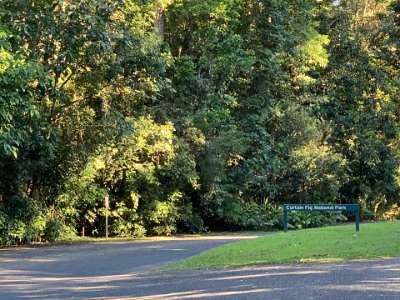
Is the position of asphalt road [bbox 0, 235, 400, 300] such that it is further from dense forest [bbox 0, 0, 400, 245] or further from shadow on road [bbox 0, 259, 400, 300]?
dense forest [bbox 0, 0, 400, 245]

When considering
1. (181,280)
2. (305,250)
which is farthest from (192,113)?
(181,280)

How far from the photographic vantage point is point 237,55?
3109 cm

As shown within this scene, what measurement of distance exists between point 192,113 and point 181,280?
58.3 feet

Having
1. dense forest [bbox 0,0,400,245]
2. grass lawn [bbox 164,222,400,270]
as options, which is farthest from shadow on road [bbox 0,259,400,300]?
dense forest [bbox 0,0,400,245]

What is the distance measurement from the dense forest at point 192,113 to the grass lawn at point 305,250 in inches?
234

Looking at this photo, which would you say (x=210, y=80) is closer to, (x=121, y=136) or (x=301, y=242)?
(x=121, y=136)

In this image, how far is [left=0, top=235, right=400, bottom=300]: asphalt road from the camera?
10203 mm

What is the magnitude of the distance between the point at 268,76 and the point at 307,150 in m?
4.60

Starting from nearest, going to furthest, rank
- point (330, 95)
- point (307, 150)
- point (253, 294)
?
point (253, 294), point (307, 150), point (330, 95)

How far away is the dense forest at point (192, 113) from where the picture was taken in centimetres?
1870

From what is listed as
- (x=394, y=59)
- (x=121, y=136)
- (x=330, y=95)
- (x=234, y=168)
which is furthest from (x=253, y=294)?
(x=394, y=59)

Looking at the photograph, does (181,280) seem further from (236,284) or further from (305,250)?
(305,250)

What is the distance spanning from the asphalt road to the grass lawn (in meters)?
0.80

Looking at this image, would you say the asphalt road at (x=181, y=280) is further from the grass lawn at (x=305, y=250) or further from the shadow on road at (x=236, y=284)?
the grass lawn at (x=305, y=250)
